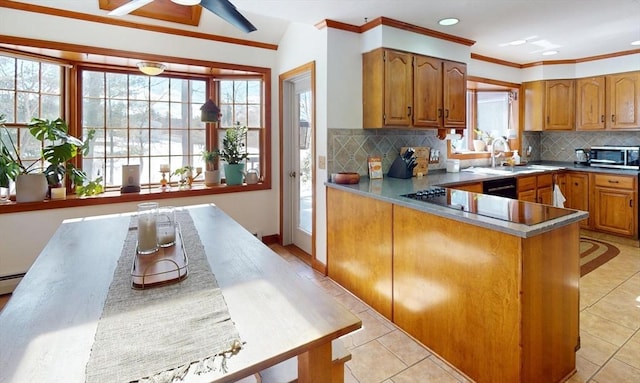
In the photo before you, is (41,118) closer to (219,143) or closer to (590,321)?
(219,143)

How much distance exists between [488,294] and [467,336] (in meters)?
0.31

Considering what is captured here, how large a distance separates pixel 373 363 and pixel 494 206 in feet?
3.97

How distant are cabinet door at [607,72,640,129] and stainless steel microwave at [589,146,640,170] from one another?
0.30 meters

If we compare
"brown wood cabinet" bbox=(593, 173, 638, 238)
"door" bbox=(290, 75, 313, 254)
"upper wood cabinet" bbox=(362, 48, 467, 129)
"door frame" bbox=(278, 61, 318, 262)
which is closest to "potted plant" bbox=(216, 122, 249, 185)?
"door frame" bbox=(278, 61, 318, 262)

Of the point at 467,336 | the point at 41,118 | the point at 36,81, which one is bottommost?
the point at 467,336

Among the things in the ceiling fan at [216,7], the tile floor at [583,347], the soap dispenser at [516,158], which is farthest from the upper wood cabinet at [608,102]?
the ceiling fan at [216,7]

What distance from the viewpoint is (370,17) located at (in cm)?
312

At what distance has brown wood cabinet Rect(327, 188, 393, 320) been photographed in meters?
2.62

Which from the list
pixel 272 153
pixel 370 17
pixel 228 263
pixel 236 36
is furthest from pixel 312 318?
pixel 236 36

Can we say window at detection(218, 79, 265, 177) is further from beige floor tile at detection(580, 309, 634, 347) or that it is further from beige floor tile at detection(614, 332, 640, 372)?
beige floor tile at detection(614, 332, 640, 372)

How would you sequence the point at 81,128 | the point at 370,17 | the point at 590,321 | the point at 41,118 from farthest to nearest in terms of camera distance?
the point at 81,128 < the point at 41,118 < the point at 370,17 < the point at 590,321

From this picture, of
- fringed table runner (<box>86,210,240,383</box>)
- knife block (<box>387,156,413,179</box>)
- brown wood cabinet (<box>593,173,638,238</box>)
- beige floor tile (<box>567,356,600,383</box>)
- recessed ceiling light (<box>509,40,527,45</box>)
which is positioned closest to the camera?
fringed table runner (<box>86,210,240,383</box>)

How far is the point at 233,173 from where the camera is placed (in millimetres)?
4152

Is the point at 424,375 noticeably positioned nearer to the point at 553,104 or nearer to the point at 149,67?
the point at 149,67
